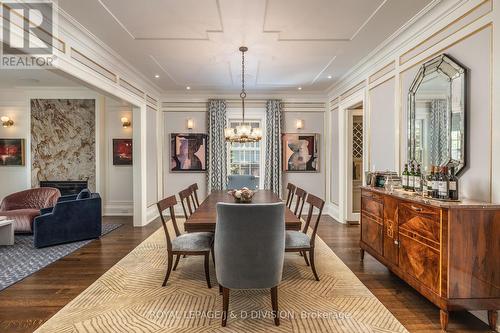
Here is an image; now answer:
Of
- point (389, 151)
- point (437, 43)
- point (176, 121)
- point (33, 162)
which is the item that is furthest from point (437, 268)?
point (33, 162)

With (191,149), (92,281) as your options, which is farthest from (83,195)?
(191,149)

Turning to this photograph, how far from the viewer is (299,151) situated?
6.39 m

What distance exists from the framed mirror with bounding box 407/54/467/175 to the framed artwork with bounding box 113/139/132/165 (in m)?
5.71

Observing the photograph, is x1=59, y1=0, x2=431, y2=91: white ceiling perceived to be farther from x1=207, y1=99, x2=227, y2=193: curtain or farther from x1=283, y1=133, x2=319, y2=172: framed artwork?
x1=283, y1=133, x2=319, y2=172: framed artwork

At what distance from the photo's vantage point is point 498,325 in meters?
2.11

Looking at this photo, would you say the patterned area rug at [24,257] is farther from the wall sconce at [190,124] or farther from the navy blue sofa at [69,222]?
the wall sconce at [190,124]

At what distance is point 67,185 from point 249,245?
5907 mm

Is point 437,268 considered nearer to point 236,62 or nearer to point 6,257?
point 236,62

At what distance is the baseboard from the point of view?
6.43m

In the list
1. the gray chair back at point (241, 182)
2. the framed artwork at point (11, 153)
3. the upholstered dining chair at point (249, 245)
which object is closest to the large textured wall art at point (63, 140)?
the framed artwork at point (11, 153)

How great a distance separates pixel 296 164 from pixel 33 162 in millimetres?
6047

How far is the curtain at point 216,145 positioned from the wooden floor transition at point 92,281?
7.64 feet
